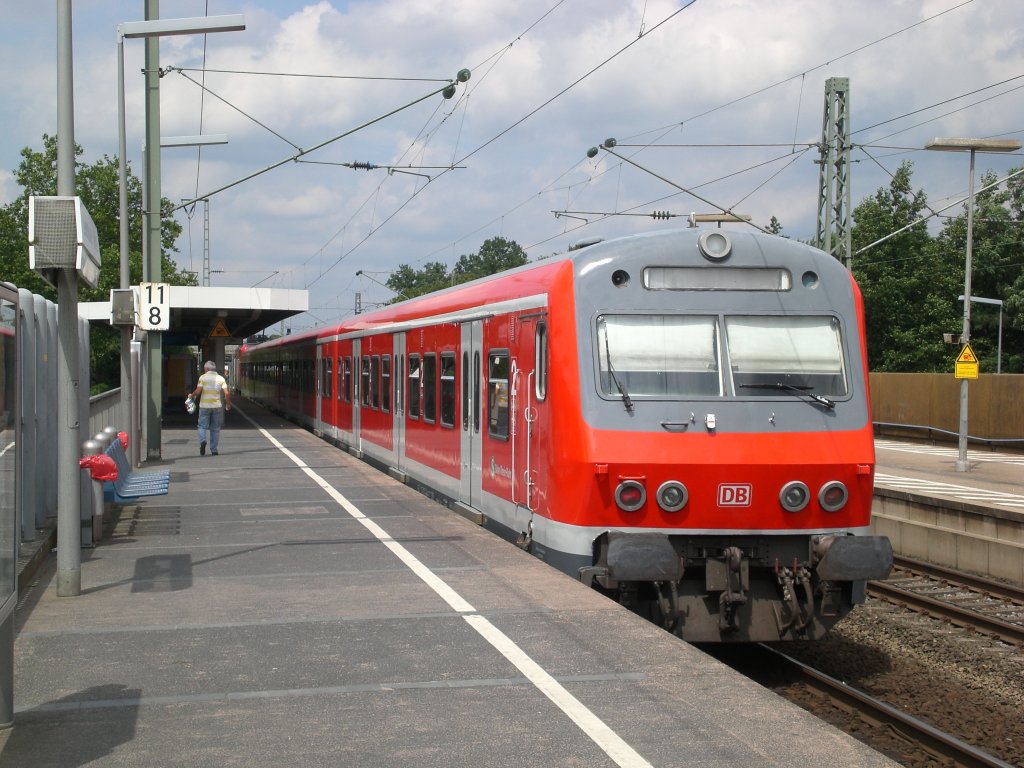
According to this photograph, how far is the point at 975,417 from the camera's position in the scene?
106 ft

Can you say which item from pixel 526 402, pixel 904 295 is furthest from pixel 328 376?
pixel 904 295

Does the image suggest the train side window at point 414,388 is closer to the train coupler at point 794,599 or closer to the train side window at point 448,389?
the train side window at point 448,389

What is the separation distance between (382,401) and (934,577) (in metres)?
9.00

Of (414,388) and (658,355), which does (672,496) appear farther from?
(414,388)

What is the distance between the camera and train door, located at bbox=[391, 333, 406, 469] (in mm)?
17250

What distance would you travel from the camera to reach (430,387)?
1504 cm

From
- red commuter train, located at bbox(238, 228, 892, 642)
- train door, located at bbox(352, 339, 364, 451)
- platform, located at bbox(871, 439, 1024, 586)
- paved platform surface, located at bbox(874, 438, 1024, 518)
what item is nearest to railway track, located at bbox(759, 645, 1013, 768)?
red commuter train, located at bbox(238, 228, 892, 642)

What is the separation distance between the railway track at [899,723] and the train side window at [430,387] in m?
6.64

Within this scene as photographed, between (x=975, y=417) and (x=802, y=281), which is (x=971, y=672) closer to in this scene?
(x=802, y=281)

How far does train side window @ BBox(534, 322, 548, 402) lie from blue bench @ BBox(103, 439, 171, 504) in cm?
454

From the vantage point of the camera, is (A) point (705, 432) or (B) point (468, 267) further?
(B) point (468, 267)

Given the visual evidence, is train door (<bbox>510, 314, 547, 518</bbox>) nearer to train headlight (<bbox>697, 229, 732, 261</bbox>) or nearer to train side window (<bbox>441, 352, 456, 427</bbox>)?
train headlight (<bbox>697, 229, 732, 261</bbox>)

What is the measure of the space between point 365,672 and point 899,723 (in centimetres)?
333

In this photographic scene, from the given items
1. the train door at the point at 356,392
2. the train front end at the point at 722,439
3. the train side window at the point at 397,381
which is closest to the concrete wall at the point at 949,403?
the train door at the point at 356,392
